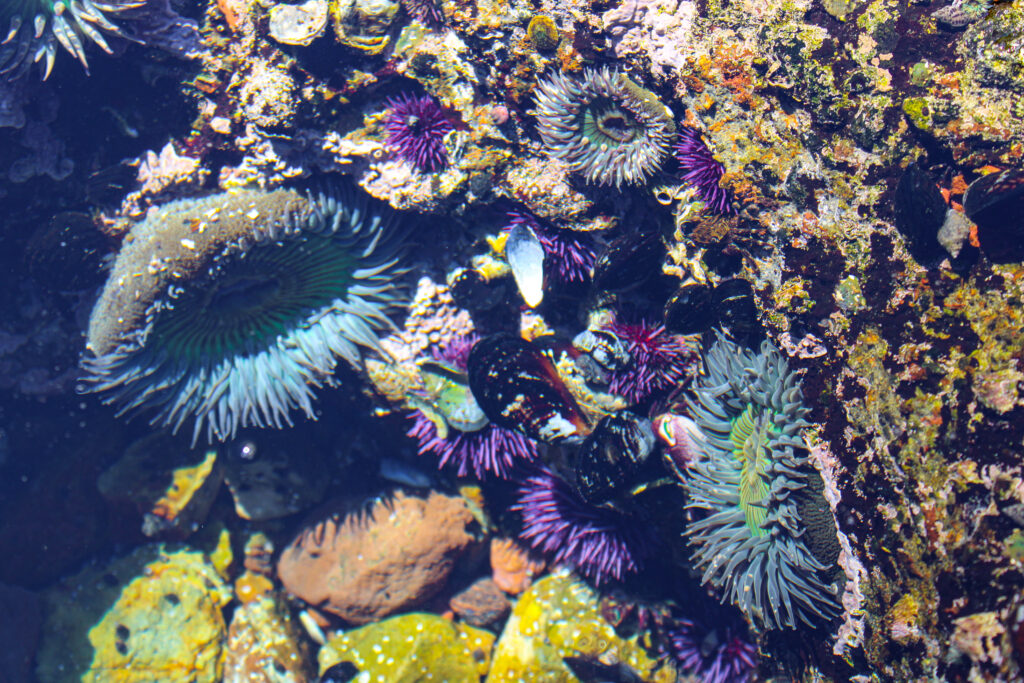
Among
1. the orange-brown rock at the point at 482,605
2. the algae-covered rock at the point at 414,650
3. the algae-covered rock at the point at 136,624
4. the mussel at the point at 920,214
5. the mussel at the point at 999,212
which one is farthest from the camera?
the orange-brown rock at the point at 482,605

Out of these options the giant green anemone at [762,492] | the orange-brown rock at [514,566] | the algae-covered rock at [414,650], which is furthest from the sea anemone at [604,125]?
the algae-covered rock at [414,650]

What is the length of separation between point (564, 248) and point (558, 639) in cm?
269

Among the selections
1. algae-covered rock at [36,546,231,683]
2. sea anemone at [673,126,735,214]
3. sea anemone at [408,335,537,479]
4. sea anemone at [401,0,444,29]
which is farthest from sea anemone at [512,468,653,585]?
sea anemone at [401,0,444,29]

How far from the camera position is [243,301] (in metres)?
3.92

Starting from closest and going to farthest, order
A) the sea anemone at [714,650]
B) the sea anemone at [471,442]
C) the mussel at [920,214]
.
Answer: the mussel at [920,214] < the sea anemone at [714,650] < the sea anemone at [471,442]

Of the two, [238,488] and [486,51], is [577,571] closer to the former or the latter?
[238,488]

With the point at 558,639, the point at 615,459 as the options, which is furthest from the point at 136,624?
the point at 615,459

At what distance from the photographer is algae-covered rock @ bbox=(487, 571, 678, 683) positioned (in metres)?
3.99

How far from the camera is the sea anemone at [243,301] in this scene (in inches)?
136

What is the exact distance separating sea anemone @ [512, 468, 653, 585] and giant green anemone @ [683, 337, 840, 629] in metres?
0.68

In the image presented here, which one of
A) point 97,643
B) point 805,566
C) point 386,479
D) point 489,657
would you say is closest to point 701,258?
point 805,566

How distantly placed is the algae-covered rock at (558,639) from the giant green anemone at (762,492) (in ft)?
3.92

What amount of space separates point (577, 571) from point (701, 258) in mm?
2497

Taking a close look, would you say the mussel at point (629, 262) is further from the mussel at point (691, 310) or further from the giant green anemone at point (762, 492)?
the giant green anemone at point (762, 492)
